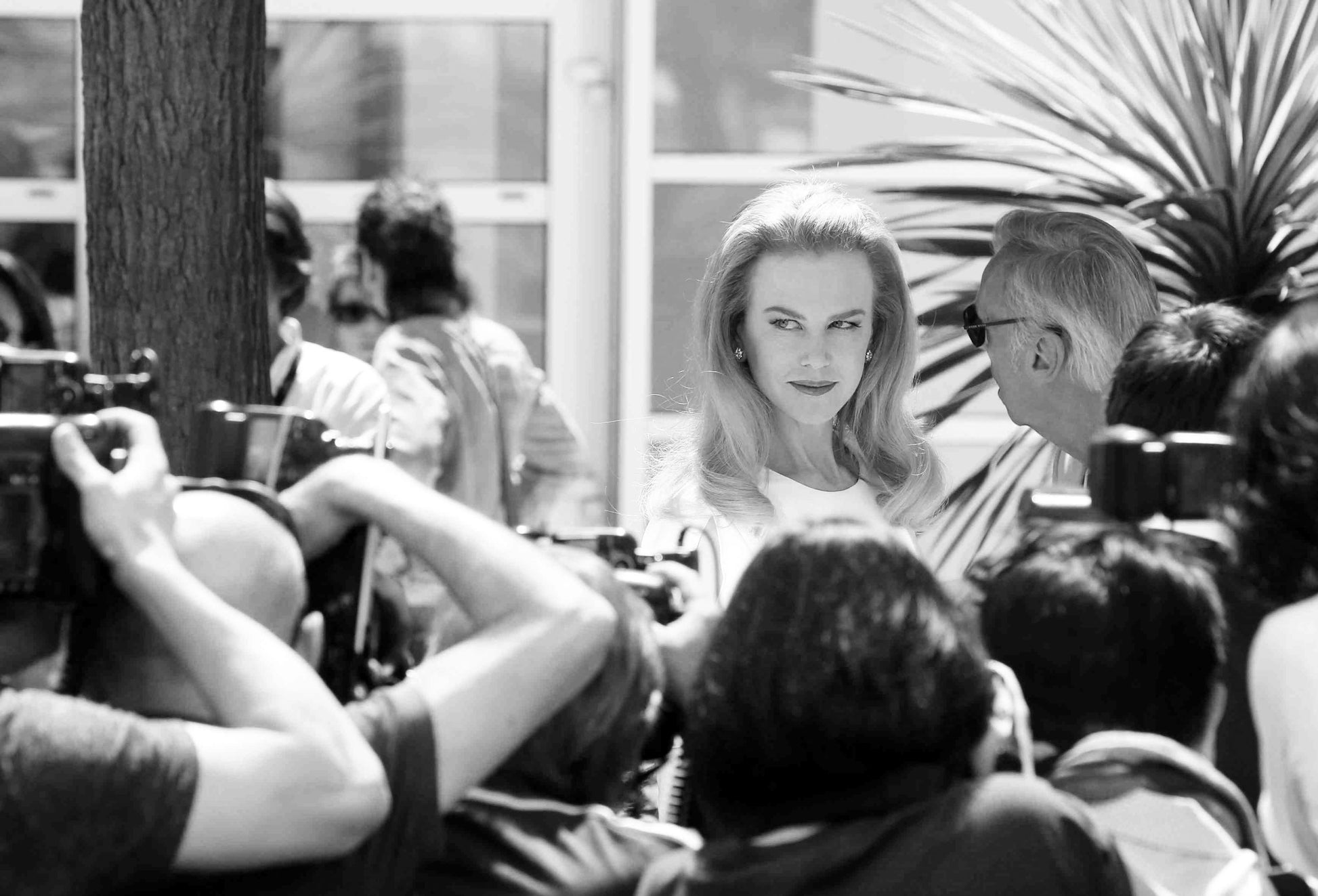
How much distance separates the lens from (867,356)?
2602 mm

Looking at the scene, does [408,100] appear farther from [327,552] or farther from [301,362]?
[327,552]

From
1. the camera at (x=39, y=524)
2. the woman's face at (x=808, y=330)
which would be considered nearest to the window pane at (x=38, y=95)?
the woman's face at (x=808, y=330)

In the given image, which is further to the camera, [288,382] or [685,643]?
[288,382]

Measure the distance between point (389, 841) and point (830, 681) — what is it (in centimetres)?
38

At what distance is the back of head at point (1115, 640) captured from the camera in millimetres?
1485

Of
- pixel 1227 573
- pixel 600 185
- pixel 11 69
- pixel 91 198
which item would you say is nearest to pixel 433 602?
pixel 1227 573

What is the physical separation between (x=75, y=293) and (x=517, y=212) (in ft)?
4.25

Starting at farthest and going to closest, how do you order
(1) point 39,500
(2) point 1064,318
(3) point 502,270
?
1. (3) point 502,270
2. (2) point 1064,318
3. (1) point 39,500

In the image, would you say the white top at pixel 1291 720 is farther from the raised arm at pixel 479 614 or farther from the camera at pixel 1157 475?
the raised arm at pixel 479 614

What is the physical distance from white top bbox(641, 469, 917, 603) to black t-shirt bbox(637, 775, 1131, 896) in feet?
2.05

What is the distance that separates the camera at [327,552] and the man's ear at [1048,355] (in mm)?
1476

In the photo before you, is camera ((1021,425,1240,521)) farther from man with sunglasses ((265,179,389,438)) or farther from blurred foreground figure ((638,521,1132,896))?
man with sunglasses ((265,179,389,438))

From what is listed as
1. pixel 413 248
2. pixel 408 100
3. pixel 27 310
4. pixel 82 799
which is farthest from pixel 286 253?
pixel 408 100

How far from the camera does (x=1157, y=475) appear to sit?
1486 mm
